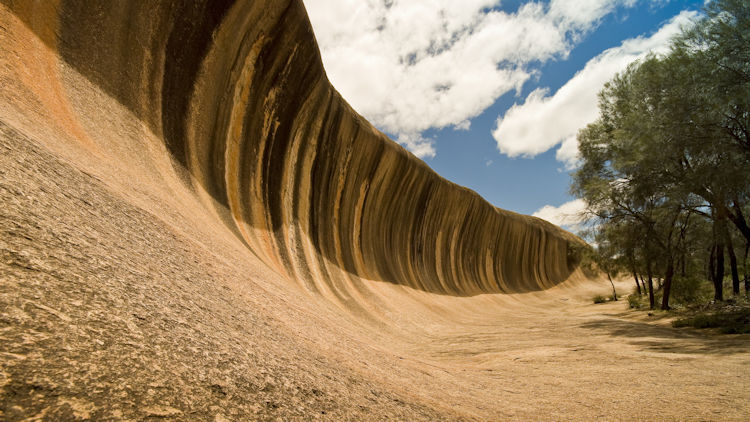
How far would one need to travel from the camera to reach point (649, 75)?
9.49m

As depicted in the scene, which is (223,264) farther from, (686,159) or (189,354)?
(686,159)

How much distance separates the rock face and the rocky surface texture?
0.04 metres

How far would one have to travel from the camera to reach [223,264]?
11.1 ft

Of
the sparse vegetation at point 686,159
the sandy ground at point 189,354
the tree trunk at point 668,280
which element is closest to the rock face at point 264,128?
the sandy ground at point 189,354

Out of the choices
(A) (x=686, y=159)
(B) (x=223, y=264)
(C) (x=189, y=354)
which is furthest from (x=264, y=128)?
(A) (x=686, y=159)

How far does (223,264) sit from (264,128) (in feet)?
16.7

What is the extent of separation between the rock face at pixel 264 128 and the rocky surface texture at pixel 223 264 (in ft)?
0.13

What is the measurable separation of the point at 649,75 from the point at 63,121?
40.5ft

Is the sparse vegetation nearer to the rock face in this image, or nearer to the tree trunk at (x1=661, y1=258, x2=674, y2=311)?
the tree trunk at (x1=661, y1=258, x2=674, y2=311)

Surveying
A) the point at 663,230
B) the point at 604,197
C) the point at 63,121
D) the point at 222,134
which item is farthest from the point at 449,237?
the point at 63,121

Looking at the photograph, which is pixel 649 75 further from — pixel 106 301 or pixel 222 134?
pixel 106 301

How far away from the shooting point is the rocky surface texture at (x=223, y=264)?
134cm

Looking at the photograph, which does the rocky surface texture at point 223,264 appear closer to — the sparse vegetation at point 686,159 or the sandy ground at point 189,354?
the sandy ground at point 189,354

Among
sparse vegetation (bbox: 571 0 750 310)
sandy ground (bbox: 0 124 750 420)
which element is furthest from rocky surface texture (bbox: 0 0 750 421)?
sparse vegetation (bbox: 571 0 750 310)
